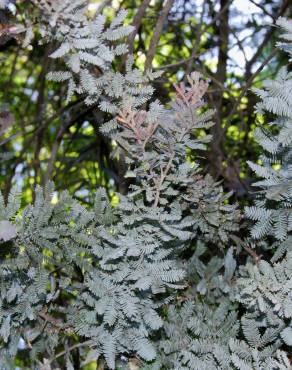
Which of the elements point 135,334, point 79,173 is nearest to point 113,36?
point 135,334

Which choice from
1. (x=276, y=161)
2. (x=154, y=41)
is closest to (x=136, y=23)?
(x=154, y=41)

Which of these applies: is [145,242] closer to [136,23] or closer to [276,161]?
[276,161]

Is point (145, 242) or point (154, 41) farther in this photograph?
point (154, 41)

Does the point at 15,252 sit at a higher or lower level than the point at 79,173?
higher

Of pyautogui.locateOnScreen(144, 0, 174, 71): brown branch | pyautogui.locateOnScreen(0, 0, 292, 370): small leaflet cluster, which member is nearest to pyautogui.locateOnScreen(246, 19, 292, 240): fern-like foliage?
pyautogui.locateOnScreen(0, 0, 292, 370): small leaflet cluster


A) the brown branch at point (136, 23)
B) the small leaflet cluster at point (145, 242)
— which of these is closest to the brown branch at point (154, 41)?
the brown branch at point (136, 23)

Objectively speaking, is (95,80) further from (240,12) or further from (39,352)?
(240,12)

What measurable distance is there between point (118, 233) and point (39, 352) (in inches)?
7.3

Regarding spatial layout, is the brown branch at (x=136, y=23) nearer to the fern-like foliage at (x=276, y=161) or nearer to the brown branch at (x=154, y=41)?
the brown branch at (x=154, y=41)

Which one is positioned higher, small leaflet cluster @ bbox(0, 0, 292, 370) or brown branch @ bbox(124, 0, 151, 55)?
brown branch @ bbox(124, 0, 151, 55)

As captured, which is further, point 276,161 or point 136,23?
Result: point 136,23

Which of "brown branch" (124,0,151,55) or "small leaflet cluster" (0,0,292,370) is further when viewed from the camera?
"brown branch" (124,0,151,55)

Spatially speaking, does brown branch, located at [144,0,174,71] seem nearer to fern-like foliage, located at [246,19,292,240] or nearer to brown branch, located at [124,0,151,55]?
brown branch, located at [124,0,151,55]

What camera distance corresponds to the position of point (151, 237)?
0.52 m
